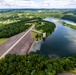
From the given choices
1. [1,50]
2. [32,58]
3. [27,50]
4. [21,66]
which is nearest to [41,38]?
[27,50]

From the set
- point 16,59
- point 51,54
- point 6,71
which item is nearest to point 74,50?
point 51,54

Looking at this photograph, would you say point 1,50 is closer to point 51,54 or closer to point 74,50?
point 51,54

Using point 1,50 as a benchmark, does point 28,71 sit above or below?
above

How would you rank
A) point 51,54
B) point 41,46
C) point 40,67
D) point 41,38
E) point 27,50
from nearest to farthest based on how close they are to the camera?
point 40,67
point 51,54
point 27,50
point 41,46
point 41,38

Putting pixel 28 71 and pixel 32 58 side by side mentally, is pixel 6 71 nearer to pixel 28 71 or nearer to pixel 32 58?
pixel 28 71

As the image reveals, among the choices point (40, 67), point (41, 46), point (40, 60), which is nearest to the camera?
point (40, 67)

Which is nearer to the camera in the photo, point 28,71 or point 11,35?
point 28,71
